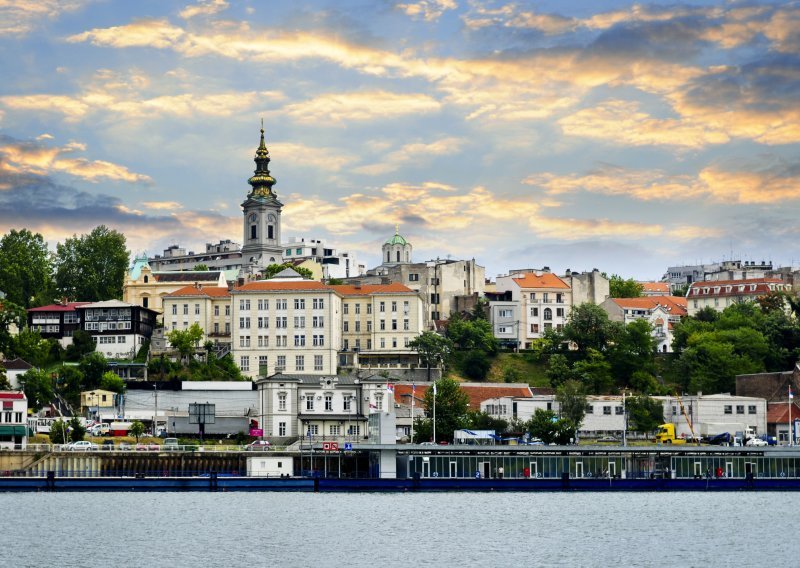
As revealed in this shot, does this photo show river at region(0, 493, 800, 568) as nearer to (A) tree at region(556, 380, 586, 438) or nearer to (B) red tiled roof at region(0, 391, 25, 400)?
(B) red tiled roof at region(0, 391, 25, 400)

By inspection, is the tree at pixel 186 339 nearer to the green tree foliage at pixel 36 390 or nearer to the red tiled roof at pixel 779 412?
the green tree foliage at pixel 36 390

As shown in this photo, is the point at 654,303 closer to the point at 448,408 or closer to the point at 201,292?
the point at 201,292

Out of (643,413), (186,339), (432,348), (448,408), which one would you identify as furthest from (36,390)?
(643,413)

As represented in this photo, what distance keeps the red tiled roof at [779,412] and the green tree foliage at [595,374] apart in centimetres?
1539

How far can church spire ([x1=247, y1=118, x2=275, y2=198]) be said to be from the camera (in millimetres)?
192875

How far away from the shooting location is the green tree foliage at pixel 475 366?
14325cm

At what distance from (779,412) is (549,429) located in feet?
77.1

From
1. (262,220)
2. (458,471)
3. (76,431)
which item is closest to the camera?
(458,471)

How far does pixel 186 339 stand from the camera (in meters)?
136

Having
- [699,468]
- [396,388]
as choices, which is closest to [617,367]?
[396,388]

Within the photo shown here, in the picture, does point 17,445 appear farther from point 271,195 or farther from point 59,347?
point 271,195

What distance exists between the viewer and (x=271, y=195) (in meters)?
194

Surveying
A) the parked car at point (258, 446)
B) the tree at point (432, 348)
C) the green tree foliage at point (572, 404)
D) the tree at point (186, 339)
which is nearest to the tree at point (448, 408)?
the green tree foliage at point (572, 404)

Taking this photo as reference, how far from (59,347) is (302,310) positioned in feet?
78.0
